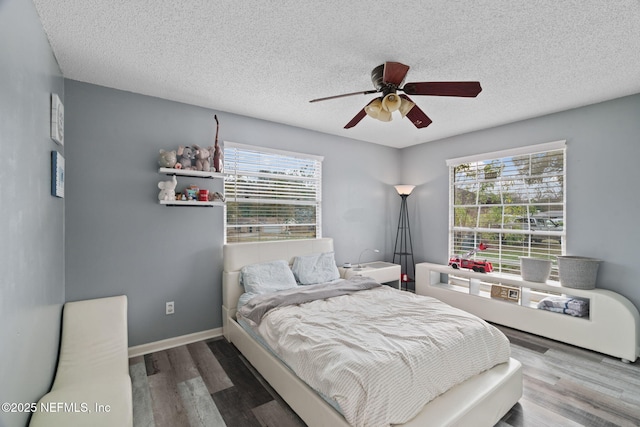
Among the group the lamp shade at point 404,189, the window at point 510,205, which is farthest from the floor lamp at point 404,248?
the window at point 510,205

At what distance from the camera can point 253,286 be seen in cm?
307

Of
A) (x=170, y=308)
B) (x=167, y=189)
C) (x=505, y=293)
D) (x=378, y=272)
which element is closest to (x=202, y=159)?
(x=167, y=189)

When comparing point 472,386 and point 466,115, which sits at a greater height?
point 466,115

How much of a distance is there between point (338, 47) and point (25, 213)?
7.06 feet

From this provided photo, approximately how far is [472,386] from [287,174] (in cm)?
303

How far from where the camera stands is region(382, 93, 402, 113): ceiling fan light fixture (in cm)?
216

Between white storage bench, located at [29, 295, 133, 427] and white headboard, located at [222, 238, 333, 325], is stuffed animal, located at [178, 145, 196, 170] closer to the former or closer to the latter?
white headboard, located at [222, 238, 333, 325]

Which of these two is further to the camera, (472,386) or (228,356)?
(228,356)

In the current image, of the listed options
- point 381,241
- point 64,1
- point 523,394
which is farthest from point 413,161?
point 64,1

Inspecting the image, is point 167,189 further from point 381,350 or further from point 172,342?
point 381,350

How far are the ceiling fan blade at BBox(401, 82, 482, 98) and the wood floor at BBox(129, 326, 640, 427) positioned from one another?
2301 millimetres

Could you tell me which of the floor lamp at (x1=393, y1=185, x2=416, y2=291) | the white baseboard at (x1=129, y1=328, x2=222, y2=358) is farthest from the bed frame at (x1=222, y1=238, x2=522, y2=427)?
the floor lamp at (x1=393, y1=185, x2=416, y2=291)

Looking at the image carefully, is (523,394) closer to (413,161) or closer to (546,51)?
(546,51)

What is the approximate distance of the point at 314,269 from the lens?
3.63 meters
